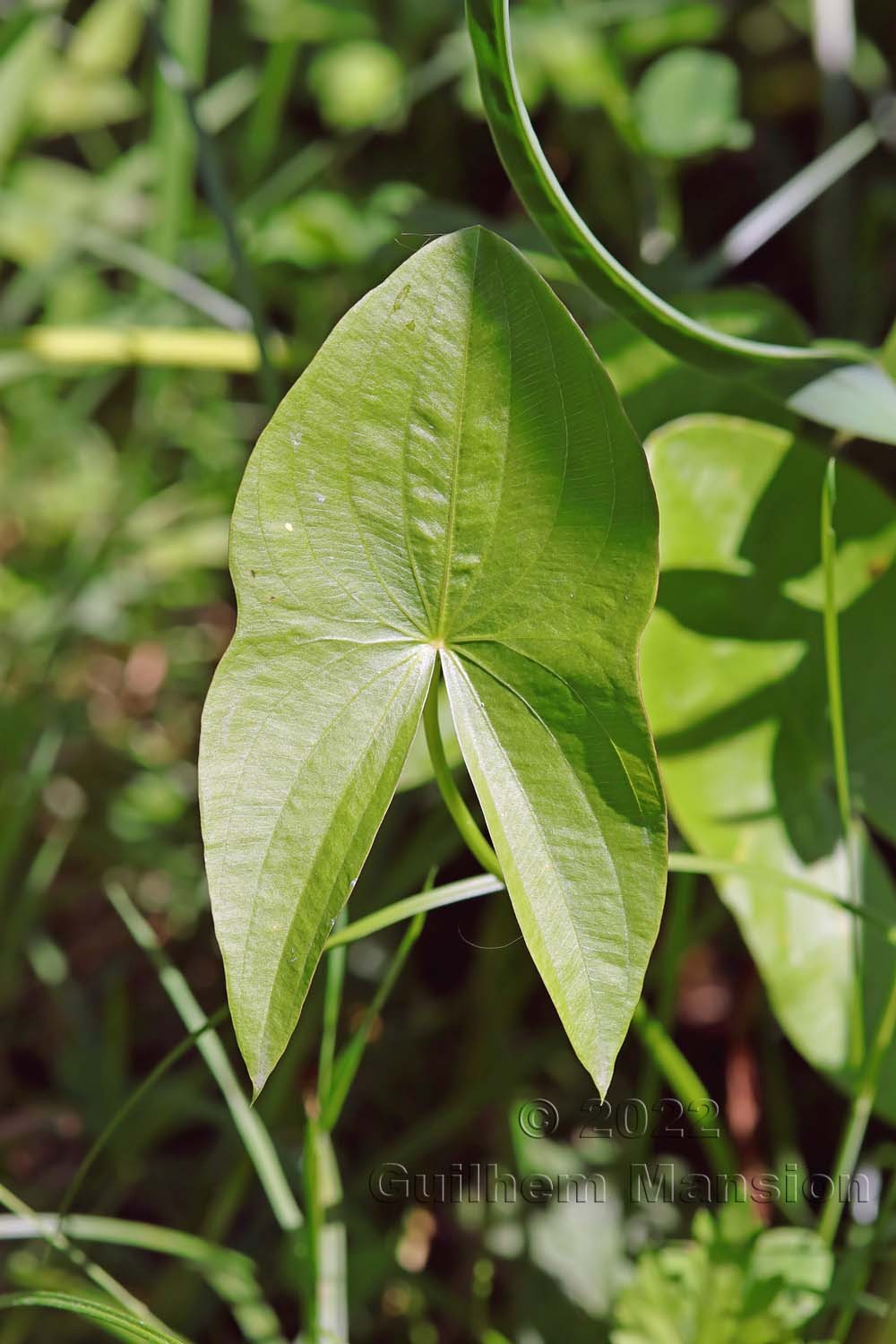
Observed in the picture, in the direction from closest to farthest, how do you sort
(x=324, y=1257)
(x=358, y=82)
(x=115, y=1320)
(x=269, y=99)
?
(x=115, y=1320), (x=324, y=1257), (x=358, y=82), (x=269, y=99)

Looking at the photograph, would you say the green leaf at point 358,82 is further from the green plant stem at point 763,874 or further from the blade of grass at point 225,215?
the green plant stem at point 763,874

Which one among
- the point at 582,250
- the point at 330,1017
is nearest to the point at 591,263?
the point at 582,250

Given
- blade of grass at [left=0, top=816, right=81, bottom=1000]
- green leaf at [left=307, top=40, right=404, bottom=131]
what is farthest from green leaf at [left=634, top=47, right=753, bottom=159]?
blade of grass at [left=0, top=816, right=81, bottom=1000]

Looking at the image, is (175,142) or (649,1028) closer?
(649,1028)

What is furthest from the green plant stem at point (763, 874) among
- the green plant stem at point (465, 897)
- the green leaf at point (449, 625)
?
the green leaf at point (449, 625)

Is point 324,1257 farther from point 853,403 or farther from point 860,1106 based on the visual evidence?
point 853,403

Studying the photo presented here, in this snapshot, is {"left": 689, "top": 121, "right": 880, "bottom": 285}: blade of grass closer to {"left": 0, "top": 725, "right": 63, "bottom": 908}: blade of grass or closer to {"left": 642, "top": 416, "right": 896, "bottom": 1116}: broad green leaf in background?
{"left": 642, "top": 416, "right": 896, "bottom": 1116}: broad green leaf in background

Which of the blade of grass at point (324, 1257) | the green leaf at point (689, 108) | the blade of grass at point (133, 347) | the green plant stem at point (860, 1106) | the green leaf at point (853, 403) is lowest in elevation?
the blade of grass at point (324, 1257)

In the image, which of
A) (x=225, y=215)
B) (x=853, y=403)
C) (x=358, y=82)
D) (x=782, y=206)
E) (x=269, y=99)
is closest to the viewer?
(x=853, y=403)
